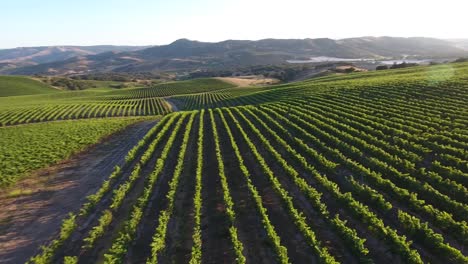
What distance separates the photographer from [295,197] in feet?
67.7

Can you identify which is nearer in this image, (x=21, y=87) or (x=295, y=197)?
(x=295, y=197)

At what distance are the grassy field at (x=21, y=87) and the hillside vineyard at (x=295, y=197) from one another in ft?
416

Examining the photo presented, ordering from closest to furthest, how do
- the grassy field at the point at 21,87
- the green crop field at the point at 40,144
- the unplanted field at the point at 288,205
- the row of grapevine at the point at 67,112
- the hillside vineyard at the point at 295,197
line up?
the unplanted field at the point at 288,205 < the hillside vineyard at the point at 295,197 < the green crop field at the point at 40,144 < the row of grapevine at the point at 67,112 < the grassy field at the point at 21,87

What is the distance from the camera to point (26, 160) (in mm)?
30969

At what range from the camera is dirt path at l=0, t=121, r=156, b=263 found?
18.2m

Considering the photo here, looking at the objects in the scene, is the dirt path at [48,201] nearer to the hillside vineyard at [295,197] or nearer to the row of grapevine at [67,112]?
the hillside vineyard at [295,197]

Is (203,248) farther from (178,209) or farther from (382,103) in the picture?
(382,103)

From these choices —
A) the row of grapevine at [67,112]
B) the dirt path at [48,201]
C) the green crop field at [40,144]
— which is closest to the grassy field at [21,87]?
the row of grapevine at [67,112]

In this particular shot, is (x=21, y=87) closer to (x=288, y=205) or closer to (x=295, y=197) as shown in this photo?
(x=295, y=197)

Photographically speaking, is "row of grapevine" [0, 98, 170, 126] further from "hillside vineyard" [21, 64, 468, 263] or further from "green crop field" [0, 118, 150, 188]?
"hillside vineyard" [21, 64, 468, 263]

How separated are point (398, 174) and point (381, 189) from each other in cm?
193

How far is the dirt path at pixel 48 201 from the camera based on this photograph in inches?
718

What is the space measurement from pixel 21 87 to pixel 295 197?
15469 centimetres

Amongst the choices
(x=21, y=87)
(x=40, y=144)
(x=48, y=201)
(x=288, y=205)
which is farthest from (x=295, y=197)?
(x=21, y=87)
